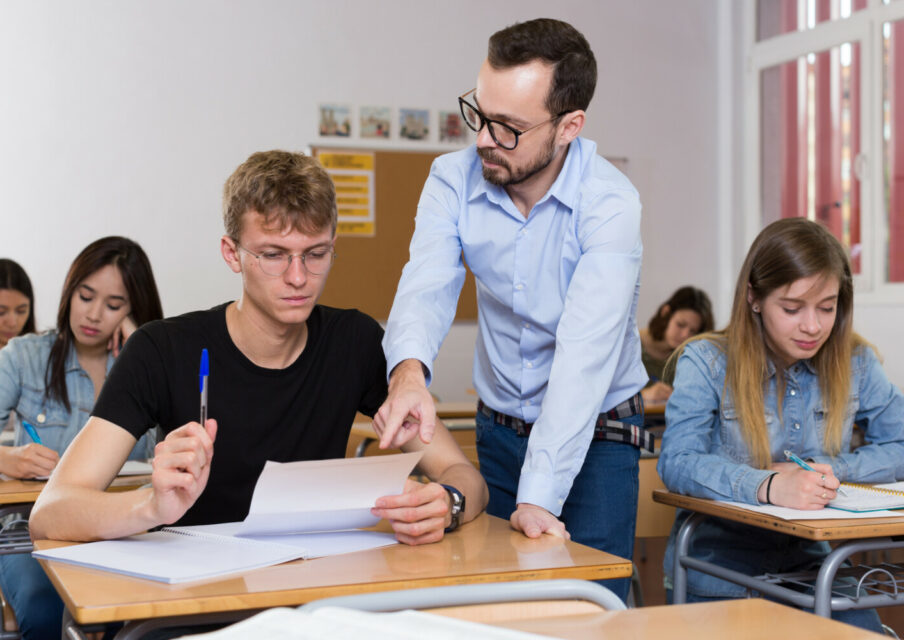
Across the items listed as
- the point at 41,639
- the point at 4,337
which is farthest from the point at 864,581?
the point at 4,337

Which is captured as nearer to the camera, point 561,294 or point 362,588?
point 362,588

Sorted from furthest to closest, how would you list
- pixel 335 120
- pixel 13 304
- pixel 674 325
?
1. pixel 335 120
2. pixel 674 325
3. pixel 13 304

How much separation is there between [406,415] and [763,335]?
111cm

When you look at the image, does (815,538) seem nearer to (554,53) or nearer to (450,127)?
(554,53)

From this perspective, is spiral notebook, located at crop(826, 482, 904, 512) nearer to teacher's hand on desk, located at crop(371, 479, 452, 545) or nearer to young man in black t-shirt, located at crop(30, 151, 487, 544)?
young man in black t-shirt, located at crop(30, 151, 487, 544)

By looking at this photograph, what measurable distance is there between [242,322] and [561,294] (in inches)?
22.3

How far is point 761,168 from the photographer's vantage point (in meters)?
5.56

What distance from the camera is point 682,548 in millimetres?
2145

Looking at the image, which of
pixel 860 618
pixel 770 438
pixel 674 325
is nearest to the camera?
pixel 860 618

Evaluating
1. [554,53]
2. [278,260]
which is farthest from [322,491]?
[554,53]

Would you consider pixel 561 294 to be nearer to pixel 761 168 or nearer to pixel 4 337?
pixel 4 337

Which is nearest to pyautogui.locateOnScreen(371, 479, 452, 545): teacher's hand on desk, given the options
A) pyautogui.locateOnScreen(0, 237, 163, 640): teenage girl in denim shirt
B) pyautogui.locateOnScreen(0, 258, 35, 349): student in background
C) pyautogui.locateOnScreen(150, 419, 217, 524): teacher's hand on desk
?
pyautogui.locateOnScreen(150, 419, 217, 524): teacher's hand on desk

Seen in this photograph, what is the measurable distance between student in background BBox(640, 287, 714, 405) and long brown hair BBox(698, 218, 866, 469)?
222 centimetres

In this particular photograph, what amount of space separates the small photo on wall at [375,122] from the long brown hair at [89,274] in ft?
8.32
